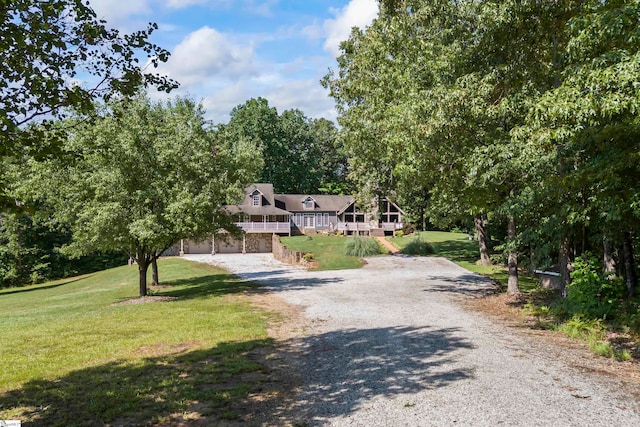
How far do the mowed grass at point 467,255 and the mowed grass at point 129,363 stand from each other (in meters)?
12.6

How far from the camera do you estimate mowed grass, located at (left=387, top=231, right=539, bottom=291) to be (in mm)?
21578

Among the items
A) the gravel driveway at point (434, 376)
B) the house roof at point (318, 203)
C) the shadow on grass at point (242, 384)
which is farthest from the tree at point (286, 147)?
the shadow on grass at point (242, 384)

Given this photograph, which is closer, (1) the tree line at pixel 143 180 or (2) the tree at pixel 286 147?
(1) the tree line at pixel 143 180

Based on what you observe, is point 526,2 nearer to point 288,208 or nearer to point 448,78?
point 448,78

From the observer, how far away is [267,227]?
51.5 meters

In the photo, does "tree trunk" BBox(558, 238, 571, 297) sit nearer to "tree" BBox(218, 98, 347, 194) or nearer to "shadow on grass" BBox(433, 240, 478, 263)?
"shadow on grass" BBox(433, 240, 478, 263)

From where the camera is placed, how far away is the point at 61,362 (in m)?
8.70

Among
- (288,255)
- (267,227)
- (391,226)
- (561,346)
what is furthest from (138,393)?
(391,226)

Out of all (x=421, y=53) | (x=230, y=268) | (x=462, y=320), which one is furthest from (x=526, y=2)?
(x=230, y=268)

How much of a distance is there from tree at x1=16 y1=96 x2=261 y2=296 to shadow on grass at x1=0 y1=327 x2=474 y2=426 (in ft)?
28.4

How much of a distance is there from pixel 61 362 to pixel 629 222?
11375 mm

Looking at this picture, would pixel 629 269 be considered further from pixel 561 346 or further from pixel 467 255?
pixel 467 255

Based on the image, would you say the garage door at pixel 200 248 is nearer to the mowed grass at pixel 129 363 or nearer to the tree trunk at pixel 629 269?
the mowed grass at pixel 129 363

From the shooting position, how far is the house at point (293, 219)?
1993 inches
